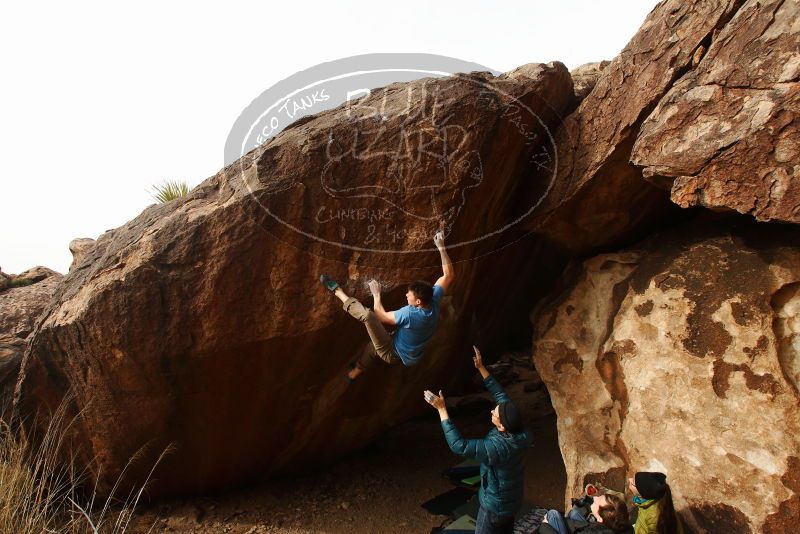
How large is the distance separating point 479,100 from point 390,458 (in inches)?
169

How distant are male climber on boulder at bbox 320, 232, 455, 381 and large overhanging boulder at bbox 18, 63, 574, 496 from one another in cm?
44

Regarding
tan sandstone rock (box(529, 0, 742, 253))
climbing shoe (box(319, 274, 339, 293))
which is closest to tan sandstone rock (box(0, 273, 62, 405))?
climbing shoe (box(319, 274, 339, 293))

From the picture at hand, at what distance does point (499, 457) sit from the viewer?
346 centimetres

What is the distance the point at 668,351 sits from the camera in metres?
4.21

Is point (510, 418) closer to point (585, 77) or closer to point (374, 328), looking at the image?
point (374, 328)

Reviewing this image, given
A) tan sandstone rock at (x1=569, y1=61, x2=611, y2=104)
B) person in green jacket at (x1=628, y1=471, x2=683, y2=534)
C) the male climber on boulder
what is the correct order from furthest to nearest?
tan sandstone rock at (x1=569, y1=61, x2=611, y2=104), the male climber on boulder, person in green jacket at (x1=628, y1=471, x2=683, y2=534)

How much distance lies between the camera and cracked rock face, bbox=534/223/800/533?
364 centimetres

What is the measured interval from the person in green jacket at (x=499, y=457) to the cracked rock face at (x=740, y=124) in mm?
2020

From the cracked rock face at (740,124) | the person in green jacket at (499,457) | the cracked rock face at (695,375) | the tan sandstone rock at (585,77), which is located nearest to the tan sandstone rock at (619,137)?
the cracked rock face at (740,124)

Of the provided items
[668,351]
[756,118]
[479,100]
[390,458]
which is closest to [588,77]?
[479,100]

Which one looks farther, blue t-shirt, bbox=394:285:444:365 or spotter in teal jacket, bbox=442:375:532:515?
blue t-shirt, bbox=394:285:444:365

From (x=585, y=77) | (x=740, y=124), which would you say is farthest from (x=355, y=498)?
(x=585, y=77)

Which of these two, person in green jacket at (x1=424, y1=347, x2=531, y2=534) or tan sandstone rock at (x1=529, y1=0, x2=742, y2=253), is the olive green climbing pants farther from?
tan sandstone rock at (x1=529, y1=0, x2=742, y2=253)

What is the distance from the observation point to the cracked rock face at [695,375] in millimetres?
3643
